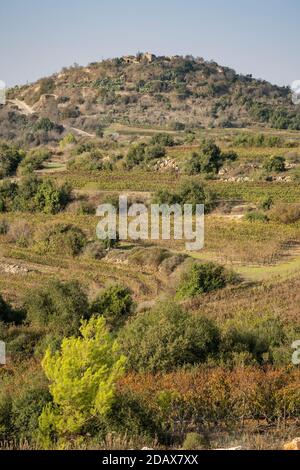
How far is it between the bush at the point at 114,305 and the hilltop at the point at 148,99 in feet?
153

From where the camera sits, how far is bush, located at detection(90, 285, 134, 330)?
16812 mm

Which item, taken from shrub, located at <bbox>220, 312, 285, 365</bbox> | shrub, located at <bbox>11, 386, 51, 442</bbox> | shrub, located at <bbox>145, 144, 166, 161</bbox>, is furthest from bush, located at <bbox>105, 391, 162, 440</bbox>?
shrub, located at <bbox>145, 144, 166, 161</bbox>

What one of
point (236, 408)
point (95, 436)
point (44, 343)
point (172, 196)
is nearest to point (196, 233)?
point (172, 196)

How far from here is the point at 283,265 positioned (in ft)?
Answer: 71.7

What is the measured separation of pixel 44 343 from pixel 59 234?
1190 cm

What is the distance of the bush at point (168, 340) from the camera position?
11523 mm

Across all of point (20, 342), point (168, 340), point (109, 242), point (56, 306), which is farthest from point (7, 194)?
point (168, 340)

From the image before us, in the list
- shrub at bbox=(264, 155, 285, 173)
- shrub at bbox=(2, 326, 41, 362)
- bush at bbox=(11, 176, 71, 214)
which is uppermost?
shrub at bbox=(264, 155, 285, 173)

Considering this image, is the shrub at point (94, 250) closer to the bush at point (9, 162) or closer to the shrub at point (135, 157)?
the shrub at point (135, 157)

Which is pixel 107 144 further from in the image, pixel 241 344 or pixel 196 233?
pixel 241 344

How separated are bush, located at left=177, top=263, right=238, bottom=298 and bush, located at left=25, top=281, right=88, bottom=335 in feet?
12.7

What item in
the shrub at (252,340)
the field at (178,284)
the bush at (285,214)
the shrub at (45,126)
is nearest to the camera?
the field at (178,284)

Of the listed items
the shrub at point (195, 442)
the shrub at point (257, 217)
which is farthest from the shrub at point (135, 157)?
the shrub at point (195, 442)

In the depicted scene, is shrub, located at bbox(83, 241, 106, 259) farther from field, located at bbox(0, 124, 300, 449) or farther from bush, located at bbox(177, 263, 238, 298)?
bush, located at bbox(177, 263, 238, 298)
